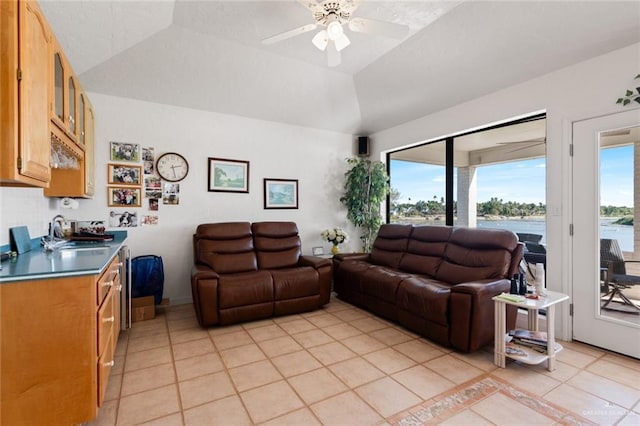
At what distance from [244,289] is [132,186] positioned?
192 centimetres

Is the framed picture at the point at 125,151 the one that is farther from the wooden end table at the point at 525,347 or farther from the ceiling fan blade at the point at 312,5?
the wooden end table at the point at 525,347

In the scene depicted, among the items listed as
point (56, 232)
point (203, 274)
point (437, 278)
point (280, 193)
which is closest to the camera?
point (56, 232)

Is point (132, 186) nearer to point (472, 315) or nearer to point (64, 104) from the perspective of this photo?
point (64, 104)

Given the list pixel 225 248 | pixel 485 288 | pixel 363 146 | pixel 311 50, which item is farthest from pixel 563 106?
pixel 225 248

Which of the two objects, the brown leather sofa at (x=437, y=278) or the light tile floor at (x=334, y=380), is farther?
the brown leather sofa at (x=437, y=278)

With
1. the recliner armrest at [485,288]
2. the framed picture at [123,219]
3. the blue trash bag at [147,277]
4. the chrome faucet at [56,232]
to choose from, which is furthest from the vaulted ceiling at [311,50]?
the recliner armrest at [485,288]

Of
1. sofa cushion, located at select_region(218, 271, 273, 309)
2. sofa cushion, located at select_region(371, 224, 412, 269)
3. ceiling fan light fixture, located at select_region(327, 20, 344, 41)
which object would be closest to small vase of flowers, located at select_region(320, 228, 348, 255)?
sofa cushion, located at select_region(371, 224, 412, 269)

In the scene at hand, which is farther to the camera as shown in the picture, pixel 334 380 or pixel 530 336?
pixel 530 336

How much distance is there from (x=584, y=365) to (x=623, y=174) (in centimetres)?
160

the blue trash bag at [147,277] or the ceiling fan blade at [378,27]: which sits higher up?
the ceiling fan blade at [378,27]

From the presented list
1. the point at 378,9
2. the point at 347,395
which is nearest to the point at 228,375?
the point at 347,395

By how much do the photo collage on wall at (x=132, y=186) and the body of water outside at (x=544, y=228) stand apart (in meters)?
3.83

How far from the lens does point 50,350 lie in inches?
57.2

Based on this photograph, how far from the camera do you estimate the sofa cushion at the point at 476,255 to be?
2826mm
